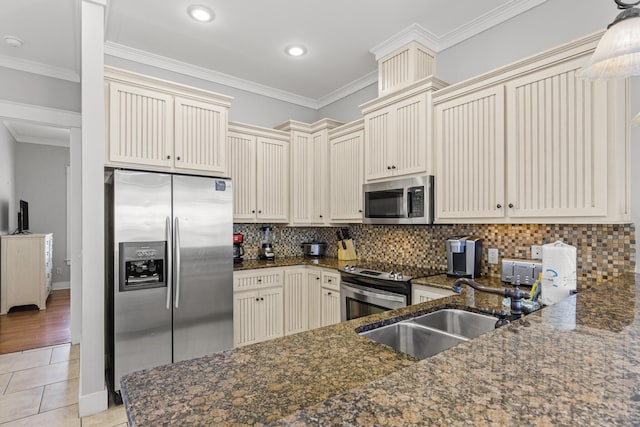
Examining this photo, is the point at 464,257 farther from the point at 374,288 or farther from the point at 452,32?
the point at 452,32

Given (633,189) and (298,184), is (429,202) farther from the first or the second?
(298,184)

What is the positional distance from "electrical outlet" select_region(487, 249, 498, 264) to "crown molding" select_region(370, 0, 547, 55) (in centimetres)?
182

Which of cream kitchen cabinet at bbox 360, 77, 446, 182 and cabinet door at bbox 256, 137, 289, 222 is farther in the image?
cabinet door at bbox 256, 137, 289, 222

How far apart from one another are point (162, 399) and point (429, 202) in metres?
2.34

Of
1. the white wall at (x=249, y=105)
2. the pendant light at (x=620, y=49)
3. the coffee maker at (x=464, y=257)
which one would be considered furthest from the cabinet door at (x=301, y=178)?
the pendant light at (x=620, y=49)

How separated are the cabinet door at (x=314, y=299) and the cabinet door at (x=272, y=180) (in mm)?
728

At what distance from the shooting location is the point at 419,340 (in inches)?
60.3

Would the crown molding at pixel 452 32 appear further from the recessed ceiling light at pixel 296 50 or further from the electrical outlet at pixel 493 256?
the electrical outlet at pixel 493 256

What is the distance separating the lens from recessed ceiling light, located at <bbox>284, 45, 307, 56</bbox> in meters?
3.19

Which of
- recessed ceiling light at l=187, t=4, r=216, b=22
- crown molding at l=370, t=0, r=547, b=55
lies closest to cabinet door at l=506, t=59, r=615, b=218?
crown molding at l=370, t=0, r=547, b=55

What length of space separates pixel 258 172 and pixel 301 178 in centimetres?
51

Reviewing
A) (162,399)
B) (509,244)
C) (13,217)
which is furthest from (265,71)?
(13,217)

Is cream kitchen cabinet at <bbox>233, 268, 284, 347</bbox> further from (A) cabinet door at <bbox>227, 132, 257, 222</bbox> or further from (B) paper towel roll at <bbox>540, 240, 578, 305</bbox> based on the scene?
(B) paper towel roll at <bbox>540, 240, 578, 305</bbox>

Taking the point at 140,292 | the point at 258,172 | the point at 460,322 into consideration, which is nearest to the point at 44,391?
the point at 140,292
